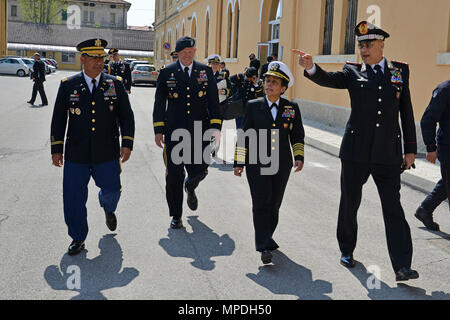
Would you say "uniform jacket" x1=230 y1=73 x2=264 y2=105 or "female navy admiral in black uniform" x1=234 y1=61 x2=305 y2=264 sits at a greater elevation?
"uniform jacket" x1=230 y1=73 x2=264 y2=105

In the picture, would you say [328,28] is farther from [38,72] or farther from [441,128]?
[441,128]

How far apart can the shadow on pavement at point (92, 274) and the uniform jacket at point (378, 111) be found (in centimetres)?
212

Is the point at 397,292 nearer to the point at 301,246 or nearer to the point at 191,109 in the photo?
the point at 301,246

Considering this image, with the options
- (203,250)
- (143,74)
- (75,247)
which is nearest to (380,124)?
(203,250)

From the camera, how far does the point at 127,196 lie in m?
7.50

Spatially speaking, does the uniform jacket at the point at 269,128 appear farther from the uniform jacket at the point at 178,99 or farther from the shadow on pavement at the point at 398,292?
the shadow on pavement at the point at 398,292

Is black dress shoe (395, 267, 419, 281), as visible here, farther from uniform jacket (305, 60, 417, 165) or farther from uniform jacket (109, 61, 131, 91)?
uniform jacket (109, 61, 131, 91)

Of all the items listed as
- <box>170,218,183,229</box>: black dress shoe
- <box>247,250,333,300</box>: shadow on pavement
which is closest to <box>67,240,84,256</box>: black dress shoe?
<box>170,218,183,229</box>: black dress shoe

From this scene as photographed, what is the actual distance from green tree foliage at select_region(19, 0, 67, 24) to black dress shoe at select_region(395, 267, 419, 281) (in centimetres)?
9254

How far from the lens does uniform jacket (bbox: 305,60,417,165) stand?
471cm

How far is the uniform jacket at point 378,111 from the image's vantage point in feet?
15.5

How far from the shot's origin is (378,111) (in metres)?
4.73

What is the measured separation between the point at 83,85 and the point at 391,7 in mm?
10316
